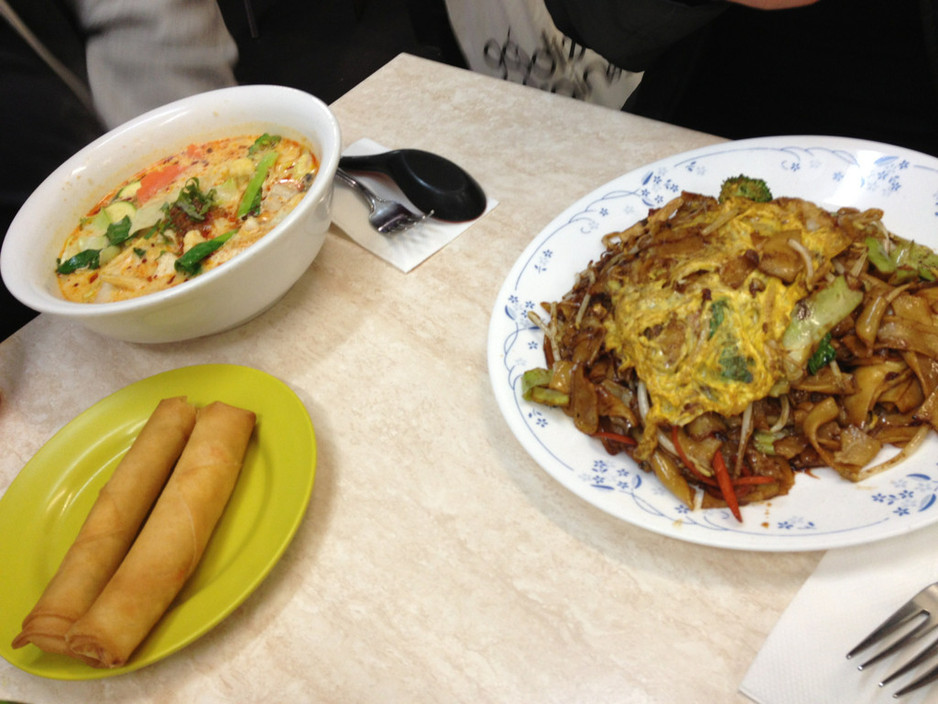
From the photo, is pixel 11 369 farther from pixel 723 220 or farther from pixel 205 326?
pixel 723 220

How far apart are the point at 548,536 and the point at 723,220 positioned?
2.28 feet

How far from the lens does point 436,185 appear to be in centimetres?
166

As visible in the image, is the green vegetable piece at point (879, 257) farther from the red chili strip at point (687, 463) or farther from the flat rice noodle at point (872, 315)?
the red chili strip at point (687, 463)

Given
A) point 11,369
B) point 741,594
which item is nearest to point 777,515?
point 741,594

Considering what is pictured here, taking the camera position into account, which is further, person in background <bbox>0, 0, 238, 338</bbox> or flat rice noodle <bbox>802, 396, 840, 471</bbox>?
person in background <bbox>0, 0, 238, 338</bbox>

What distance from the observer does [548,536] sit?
1.09 meters

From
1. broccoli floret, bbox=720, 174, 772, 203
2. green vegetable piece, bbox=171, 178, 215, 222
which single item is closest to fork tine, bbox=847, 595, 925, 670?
broccoli floret, bbox=720, 174, 772, 203

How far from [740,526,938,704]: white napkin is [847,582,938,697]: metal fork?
2cm

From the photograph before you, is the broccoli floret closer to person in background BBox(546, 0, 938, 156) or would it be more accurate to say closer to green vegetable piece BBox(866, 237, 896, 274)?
green vegetable piece BBox(866, 237, 896, 274)

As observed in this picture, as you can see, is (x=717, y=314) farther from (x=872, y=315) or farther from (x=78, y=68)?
(x=78, y=68)

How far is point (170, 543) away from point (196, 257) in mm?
670

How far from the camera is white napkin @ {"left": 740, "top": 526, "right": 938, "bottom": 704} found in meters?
0.82

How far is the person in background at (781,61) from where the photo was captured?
67.6 inches

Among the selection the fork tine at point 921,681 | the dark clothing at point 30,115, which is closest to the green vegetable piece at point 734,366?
the fork tine at point 921,681
